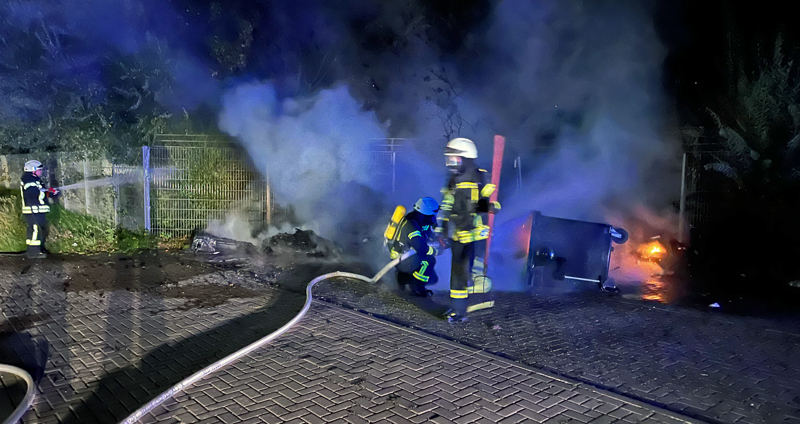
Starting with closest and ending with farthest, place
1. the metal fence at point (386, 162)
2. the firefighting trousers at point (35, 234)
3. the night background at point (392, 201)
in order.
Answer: the night background at point (392, 201) → the firefighting trousers at point (35, 234) → the metal fence at point (386, 162)

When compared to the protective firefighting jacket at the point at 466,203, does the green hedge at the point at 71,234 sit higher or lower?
lower

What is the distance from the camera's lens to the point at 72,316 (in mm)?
5379

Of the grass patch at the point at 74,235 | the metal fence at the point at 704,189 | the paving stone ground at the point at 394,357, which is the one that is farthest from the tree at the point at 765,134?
the grass patch at the point at 74,235

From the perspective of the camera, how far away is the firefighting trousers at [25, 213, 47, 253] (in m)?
8.84

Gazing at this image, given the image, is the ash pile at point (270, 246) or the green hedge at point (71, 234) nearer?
the ash pile at point (270, 246)

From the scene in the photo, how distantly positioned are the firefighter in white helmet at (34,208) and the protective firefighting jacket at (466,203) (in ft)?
24.8

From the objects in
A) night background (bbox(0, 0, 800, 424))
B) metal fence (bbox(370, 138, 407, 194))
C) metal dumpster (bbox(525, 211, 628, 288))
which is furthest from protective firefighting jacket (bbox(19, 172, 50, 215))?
metal dumpster (bbox(525, 211, 628, 288))

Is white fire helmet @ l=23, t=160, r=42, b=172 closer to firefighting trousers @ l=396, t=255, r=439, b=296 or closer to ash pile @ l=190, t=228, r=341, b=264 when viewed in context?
ash pile @ l=190, t=228, r=341, b=264

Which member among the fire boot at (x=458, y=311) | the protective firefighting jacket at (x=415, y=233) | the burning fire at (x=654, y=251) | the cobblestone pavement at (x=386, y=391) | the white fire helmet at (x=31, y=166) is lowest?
the cobblestone pavement at (x=386, y=391)

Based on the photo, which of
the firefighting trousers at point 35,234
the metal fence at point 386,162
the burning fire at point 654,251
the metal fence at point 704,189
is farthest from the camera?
the metal fence at point 386,162

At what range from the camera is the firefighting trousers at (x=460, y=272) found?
5.49 metres

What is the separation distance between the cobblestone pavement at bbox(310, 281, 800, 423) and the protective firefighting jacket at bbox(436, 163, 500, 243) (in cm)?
97

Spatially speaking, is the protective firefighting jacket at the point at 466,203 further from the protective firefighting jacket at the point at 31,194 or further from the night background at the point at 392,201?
the protective firefighting jacket at the point at 31,194

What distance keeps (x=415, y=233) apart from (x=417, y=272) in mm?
535
